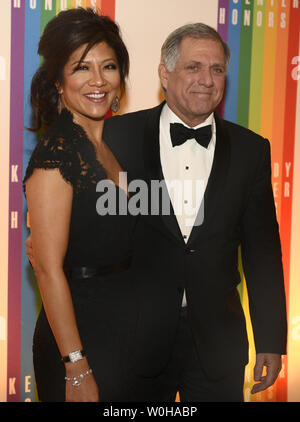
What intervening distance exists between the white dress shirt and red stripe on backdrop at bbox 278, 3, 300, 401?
107cm

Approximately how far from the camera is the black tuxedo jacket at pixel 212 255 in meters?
2.11

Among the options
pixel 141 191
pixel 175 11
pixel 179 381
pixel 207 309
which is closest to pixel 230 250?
pixel 207 309

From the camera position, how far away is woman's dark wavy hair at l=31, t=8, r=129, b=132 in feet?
6.43

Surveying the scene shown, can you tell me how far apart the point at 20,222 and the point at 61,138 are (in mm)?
1075

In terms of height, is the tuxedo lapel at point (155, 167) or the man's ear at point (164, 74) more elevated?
the man's ear at point (164, 74)

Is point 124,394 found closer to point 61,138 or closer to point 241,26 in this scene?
point 61,138

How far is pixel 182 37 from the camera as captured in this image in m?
2.19

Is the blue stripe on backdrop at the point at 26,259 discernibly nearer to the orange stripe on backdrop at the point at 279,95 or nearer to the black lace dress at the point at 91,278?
the black lace dress at the point at 91,278

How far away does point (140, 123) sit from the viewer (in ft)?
7.29

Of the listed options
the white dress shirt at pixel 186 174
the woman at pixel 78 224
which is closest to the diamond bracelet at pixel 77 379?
the woman at pixel 78 224

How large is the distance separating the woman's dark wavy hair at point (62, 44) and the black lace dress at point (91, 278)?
12 centimetres

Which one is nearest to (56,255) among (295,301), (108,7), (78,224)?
(78,224)

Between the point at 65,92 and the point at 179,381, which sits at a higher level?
the point at 65,92

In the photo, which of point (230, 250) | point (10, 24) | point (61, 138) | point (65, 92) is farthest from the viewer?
point (10, 24)
